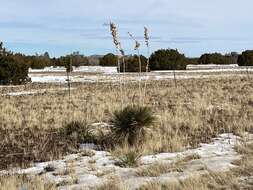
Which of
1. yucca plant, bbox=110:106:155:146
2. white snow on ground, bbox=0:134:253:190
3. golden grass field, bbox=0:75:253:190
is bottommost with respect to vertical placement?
white snow on ground, bbox=0:134:253:190

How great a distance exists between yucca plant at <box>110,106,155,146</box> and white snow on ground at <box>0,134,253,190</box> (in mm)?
675

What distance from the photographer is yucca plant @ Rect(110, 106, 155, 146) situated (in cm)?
1073

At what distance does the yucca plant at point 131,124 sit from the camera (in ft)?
35.2

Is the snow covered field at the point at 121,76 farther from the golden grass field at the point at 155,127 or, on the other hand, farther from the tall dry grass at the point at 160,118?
the golden grass field at the point at 155,127

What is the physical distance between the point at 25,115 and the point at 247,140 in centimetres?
750

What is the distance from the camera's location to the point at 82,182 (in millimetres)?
7855

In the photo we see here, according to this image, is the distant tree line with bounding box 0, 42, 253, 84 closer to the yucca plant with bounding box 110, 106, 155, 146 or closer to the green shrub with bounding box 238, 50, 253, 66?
the green shrub with bounding box 238, 50, 253, 66

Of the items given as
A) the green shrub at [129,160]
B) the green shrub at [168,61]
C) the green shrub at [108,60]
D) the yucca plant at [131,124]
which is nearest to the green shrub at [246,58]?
the green shrub at [168,61]

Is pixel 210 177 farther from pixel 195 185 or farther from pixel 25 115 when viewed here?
pixel 25 115

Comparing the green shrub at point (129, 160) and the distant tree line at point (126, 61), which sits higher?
the distant tree line at point (126, 61)

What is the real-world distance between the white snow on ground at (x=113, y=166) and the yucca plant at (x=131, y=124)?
26.6 inches

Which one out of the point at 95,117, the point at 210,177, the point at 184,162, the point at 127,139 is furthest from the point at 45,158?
the point at 95,117

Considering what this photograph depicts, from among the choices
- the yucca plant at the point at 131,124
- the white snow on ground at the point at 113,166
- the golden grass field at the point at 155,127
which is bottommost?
the white snow on ground at the point at 113,166

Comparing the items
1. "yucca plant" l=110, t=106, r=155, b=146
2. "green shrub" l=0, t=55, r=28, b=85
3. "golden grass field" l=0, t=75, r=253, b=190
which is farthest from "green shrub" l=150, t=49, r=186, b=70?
"yucca plant" l=110, t=106, r=155, b=146
